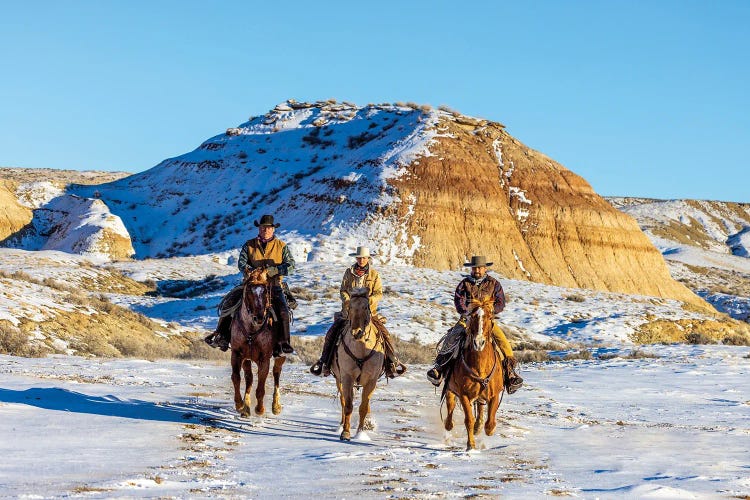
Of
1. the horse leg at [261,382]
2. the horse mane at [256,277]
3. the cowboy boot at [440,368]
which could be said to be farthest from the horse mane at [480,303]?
the horse leg at [261,382]

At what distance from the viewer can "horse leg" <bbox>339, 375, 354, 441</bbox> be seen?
39.5 feet

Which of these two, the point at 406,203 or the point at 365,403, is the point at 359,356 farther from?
the point at 406,203

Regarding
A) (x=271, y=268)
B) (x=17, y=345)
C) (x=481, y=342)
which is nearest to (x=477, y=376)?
(x=481, y=342)

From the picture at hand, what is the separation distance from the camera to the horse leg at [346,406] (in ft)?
39.5

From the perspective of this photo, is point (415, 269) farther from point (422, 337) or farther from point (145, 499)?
point (145, 499)

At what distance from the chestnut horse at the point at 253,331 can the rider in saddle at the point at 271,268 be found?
0.24 meters

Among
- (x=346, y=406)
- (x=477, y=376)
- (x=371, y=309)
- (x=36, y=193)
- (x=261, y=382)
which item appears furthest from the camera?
(x=36, y=193)

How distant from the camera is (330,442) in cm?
1167

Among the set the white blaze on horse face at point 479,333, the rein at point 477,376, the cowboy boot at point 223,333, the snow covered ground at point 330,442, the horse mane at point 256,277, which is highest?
the horse mane at point 256,277

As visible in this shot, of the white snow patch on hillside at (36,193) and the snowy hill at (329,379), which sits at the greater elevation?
the white snow patch on hillside at (36,193)

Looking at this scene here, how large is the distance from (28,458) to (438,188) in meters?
57.6

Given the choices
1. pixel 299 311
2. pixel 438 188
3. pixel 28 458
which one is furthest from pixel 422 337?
pixel 438 188

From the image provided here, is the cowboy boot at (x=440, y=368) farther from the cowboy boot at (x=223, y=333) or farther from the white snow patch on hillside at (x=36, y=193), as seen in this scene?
the white snow patch on hillside at (x=36, y=193)

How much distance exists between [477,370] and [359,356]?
184cm
